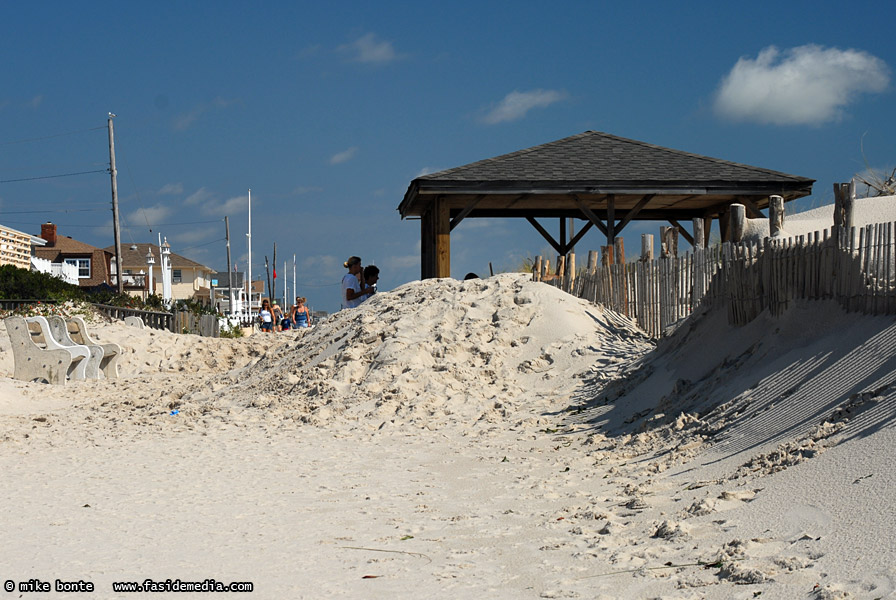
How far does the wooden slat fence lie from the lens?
6.08 meters

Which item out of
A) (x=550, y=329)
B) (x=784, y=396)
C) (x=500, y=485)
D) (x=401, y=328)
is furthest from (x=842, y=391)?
(x=401, y=328)

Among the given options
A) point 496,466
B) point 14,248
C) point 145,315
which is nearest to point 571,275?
point 496,466

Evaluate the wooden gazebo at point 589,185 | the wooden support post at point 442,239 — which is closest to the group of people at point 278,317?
the wooden gazebo at point 589,185

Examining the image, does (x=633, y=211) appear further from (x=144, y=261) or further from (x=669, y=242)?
(x=144, y=261)

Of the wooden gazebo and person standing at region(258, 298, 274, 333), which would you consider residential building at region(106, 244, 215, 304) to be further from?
the wooden gazebo

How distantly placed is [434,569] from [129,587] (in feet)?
4.19

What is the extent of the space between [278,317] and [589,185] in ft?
42.7

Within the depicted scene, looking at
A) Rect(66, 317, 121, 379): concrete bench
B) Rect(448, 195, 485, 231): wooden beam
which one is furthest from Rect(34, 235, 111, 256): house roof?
Rect(448, 195, 485, 231): wooden beam

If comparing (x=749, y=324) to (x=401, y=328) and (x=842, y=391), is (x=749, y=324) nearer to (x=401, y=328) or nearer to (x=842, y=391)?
(x=842, y=391)

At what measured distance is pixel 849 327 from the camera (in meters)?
6.18

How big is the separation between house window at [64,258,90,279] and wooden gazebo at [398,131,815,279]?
46203 millimetres

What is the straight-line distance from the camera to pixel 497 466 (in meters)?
6.58

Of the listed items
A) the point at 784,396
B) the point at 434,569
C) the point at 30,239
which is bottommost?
the point at 434,569

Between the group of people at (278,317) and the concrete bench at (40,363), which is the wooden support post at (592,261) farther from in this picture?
the group of people at (278,317)
